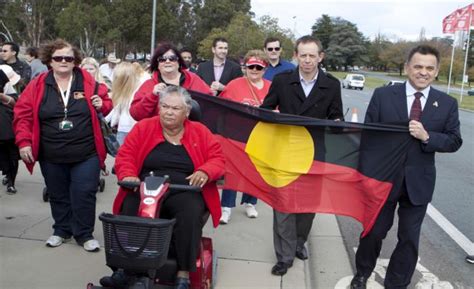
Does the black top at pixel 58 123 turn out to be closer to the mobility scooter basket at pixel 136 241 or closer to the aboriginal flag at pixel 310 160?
the aboriginal flag at pixel 310 160

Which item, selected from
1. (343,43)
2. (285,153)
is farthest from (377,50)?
(285,153)

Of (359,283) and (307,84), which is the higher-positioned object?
(307,84)

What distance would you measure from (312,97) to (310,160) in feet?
1.83

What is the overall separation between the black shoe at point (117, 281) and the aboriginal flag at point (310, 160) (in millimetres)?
1577

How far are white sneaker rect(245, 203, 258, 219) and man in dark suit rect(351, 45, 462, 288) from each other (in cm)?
216

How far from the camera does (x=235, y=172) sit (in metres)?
4.53

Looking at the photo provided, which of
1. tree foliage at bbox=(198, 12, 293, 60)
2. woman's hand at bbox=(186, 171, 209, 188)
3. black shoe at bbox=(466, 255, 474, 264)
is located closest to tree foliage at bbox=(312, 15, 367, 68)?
tree foliage at bbox=(198, 12, 293, 60)

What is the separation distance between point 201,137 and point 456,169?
7.58 m

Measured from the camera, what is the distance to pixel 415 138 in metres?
3.66

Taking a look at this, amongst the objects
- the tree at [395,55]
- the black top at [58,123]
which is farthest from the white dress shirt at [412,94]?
the tree at [395,55]

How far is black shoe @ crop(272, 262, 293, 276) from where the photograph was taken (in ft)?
14.0

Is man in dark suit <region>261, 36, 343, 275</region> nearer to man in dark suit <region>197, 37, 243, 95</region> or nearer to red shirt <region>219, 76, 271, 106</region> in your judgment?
red shirt <region>219, 76, 271, 106</region>

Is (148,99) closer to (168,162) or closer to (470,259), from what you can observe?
(168,162)

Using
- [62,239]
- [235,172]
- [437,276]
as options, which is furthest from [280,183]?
[62,239]
